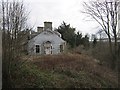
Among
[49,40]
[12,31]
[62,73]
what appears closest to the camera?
[12,31]

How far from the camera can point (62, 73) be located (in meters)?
9.41

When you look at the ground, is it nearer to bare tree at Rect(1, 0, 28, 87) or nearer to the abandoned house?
bare tree at Rect(1, 0, 28, 87)

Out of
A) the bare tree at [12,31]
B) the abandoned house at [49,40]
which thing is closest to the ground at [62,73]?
the bare tree at [12,31]

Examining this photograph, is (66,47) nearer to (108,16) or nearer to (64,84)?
A: (108,16)

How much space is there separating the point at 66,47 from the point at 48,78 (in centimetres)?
1016

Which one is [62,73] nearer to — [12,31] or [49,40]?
[12,31]

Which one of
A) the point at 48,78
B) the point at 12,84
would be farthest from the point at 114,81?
the point at 12,84

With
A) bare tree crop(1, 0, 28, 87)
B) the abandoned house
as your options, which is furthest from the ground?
the abandoned house

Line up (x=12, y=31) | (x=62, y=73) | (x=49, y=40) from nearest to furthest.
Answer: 1. (x=12, y=31)
2. (x=62, y=73)
3. (x=49, y=40)

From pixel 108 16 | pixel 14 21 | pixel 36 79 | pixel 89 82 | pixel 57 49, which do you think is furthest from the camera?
pixel 57 49

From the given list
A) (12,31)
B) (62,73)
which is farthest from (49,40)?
(12,31)

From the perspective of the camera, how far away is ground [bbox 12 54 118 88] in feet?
25.0

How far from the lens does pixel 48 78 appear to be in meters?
8.39

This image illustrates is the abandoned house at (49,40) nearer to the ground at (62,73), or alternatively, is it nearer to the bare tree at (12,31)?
the ground at (62,73)
